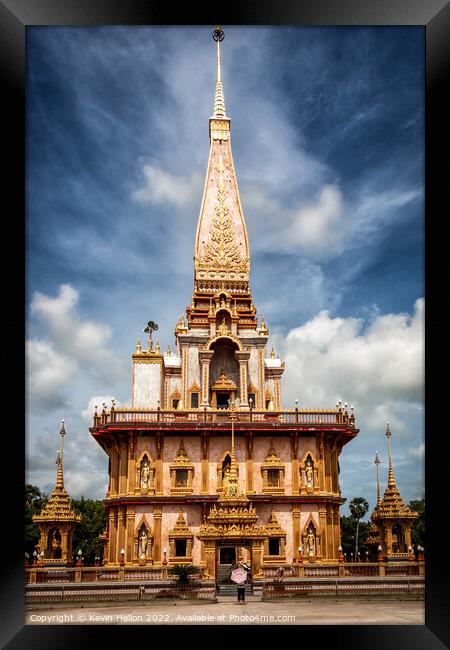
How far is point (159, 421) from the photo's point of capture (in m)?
33.6

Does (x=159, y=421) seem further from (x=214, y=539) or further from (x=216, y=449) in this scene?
(x=214, y=539)

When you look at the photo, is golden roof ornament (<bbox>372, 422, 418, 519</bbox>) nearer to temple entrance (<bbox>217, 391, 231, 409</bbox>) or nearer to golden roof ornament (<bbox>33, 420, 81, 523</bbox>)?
temple entrance (<bbox>217, 391, 231, 409</bbox>)

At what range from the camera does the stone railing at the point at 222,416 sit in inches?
1331

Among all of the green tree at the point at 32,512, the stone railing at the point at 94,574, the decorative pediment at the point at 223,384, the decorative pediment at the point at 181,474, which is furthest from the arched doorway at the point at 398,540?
the green tree at the point at 32,512

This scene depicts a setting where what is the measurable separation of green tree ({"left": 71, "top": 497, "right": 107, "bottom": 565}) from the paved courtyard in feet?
105

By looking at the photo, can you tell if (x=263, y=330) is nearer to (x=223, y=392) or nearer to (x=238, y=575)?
(x=223, y=392)

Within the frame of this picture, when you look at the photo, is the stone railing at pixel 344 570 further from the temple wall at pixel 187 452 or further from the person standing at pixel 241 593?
the temple wall at pixel 187 452

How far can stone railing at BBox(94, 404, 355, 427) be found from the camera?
33.8 metres

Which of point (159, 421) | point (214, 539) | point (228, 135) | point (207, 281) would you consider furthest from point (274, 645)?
point (228, 135)
